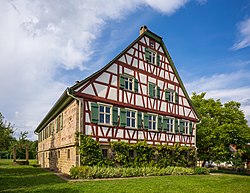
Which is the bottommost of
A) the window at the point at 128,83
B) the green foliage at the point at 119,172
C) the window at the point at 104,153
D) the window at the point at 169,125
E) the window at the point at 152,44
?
the green foliage at the point at 119,172

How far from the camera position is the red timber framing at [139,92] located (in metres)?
17.2

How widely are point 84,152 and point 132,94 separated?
20.5 feet

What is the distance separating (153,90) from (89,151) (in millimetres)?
8496

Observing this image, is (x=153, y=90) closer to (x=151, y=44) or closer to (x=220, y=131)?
(x=151, y=44)

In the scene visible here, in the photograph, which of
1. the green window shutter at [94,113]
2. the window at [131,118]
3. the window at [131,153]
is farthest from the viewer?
the window at [131,118]

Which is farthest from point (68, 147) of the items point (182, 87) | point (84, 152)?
point (182, 87)

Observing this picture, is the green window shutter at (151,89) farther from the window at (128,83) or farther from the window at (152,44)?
the window at (152,44)

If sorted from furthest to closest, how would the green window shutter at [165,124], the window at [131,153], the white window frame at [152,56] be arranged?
1. the white window frame at [152,56]
2. the green window shutter at [165,124]
3. the window at [131,153]

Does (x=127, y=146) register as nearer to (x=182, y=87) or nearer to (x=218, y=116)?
(x=182, y=87)

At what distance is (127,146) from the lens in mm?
18391

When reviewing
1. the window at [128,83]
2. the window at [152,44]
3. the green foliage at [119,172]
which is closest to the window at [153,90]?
the window at [128,83]

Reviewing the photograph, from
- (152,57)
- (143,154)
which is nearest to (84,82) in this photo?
(143,154)

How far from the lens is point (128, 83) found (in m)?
20.0

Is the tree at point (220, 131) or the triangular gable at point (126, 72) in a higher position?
the triangular gable at point (126, 72)
